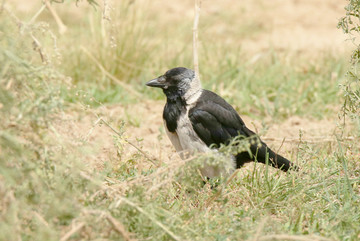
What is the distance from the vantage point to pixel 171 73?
4.93 metres

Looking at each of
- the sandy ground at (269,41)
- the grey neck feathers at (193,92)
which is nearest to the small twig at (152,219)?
the sandy ground at (269,41)

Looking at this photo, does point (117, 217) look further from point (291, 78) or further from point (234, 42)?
point (234, 42)

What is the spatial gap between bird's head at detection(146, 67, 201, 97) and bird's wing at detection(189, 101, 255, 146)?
26 cm

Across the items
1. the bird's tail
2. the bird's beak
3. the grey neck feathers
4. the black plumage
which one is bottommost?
the bird's tail

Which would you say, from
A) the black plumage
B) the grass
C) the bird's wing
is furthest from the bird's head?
the grass

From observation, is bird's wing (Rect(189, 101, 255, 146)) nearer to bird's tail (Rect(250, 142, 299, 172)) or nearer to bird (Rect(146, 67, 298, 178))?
bird (Rect(146, 67, 298, 178))

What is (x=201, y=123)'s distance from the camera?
181 inches

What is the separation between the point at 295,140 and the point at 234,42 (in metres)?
3.94

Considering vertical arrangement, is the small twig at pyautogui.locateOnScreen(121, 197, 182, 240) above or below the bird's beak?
below

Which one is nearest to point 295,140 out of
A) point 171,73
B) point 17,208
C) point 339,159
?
point 339,159

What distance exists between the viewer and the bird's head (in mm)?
4883

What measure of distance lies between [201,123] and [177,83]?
47 centimetres

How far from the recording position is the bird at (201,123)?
4.55 meters

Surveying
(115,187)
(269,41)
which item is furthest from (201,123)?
(269,41)
